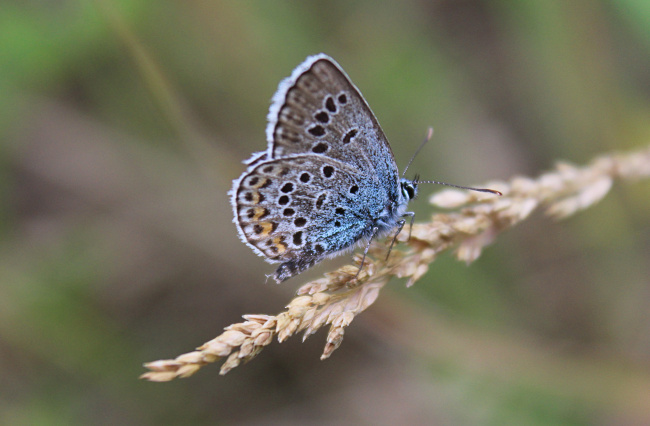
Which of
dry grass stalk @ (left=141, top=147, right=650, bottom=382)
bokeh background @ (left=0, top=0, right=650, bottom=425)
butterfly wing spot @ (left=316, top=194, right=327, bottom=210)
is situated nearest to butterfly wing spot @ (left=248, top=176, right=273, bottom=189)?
butterfly wing spot @ (left=316, top=194, right=327, bottom=210)

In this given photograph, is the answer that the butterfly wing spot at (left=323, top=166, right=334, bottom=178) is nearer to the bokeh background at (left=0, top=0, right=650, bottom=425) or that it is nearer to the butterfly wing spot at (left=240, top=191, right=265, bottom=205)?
the butterfly wing spot at (left=240, top=191, right=265, bottom=205)

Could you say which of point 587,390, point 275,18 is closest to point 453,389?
point 587,390

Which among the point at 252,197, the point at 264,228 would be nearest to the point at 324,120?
the point at 252,197

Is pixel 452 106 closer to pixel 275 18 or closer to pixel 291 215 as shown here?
pixel 275 18

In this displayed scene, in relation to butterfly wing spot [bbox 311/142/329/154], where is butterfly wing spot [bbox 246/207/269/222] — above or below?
below

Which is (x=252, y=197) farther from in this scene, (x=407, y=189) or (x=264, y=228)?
(x=407, y=189)

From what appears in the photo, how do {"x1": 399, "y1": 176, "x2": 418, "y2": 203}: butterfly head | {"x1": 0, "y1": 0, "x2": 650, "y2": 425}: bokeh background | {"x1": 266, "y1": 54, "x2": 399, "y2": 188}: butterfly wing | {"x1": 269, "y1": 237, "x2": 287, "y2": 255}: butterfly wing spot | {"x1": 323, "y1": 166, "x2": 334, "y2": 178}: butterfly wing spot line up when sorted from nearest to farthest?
1. {"x1": 266, "y1": 54, "x2": 399, "y2": 188}: butterfly wing
2. {"x1": 269, "y1": 237, "x2": 287, "y2": 255}: butterfly wing spot
3. {"x1": 323, "y1": 166, "x2": 334, "y2": 178}: butterfly wing spot
4. {"x1": 399, "y1": 176, "x2": 418, "y2": 203}: butterfly head
5. {"x1": 0, "y1": 0, "x2": 650, "y2": 425}: bokeh background

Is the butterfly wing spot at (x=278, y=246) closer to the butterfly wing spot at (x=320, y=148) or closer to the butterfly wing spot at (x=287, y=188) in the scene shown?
the butterfly wing spot at (x=287, y=188)
